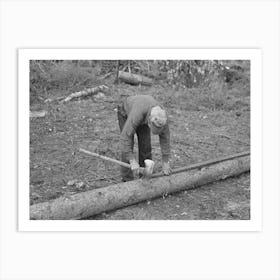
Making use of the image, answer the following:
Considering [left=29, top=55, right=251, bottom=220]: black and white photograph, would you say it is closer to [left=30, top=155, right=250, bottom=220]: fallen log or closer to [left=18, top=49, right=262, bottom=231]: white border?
[left=30, top=155, right=250, bottom=220]: fallen log

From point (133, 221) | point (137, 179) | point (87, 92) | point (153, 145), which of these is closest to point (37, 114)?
point (87, 92)

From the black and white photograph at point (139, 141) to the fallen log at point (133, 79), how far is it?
0.07 ft

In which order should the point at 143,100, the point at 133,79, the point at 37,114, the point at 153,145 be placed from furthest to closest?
the point at 133,79, the point at 37,114, the point at 153,145, the point at 143,100

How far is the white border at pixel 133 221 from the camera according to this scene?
4.16m

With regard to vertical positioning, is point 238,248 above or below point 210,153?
below

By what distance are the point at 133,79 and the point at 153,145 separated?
2.38 m

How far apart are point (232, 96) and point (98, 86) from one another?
2.65 meters

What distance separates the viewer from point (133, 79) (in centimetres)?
843

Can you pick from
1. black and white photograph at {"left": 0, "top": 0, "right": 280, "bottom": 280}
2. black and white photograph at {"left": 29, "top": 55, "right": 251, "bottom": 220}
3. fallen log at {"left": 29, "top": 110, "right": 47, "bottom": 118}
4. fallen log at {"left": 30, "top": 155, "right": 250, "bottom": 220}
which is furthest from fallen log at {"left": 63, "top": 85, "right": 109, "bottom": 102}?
fallen log at {"left": 30, "top": 155, "right": 250, "bottom": 220}

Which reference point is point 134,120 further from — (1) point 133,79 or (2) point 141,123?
(1) point 133,79
